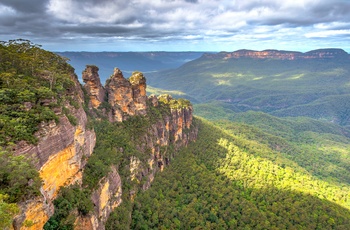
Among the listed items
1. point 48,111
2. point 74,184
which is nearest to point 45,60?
point 48,111

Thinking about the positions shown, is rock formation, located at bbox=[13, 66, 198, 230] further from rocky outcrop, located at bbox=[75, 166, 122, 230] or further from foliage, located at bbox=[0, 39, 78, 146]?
foliage, located at bbox=[0, 39, 78, 146]

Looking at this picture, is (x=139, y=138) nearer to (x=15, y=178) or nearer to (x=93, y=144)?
(x=93, y=144)

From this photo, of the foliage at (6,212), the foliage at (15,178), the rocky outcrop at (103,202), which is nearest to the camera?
the foliage at (6,212)

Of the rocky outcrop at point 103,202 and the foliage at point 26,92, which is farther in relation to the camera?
the rocky outcrop at point 103,202

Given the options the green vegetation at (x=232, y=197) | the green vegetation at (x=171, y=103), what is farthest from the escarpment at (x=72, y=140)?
the green vegetation at (x=171, y=103)

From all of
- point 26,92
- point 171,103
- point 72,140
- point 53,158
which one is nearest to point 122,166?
point 72,140

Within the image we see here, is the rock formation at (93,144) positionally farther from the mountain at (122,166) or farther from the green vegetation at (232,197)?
the green vegetation at (232,197)

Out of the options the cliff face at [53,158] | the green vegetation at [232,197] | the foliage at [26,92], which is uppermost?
the foliage at [26,92]
